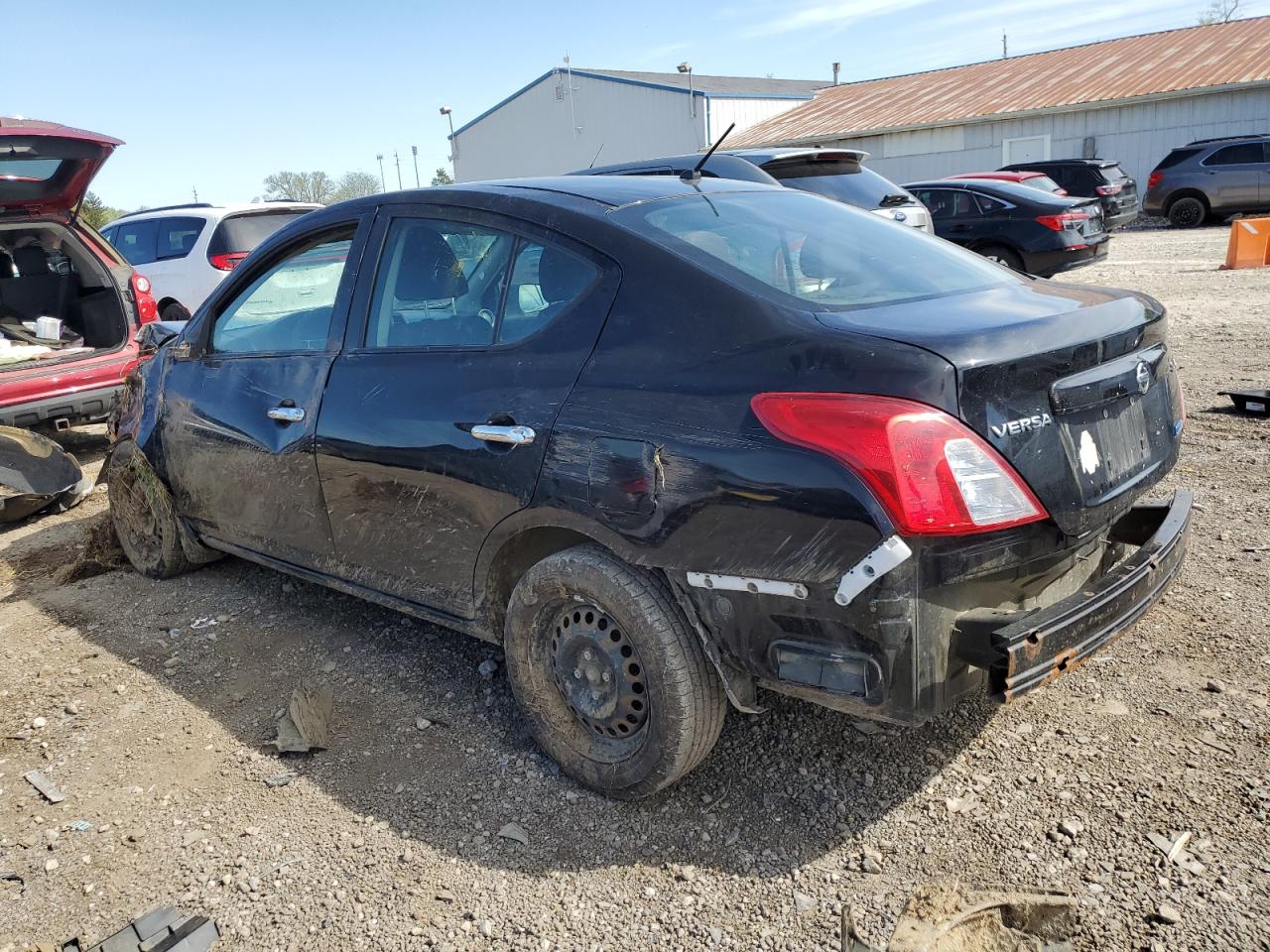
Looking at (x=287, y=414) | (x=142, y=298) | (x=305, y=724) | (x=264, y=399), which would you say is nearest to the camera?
(x=305, y=724)

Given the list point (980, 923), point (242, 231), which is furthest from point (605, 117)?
point (980, 923)

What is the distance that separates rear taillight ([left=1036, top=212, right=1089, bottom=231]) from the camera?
12.3 m

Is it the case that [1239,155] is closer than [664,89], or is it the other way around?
[1239,155]

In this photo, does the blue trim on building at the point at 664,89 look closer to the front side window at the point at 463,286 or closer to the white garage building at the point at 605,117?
the white garage building at the point at 605,117

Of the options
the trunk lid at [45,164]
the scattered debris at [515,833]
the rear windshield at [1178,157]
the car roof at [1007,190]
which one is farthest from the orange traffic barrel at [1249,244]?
the scattered debris at [515,833]

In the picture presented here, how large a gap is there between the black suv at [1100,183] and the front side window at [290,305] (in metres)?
18.3

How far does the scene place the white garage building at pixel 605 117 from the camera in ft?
119

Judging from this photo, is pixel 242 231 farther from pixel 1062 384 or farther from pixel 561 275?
pixel 1062 384

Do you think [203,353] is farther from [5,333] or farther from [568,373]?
[5,333]

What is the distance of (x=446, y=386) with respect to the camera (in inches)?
122

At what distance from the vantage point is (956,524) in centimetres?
221

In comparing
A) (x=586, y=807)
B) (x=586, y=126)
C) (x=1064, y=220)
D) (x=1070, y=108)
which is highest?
(x=586, y=126)

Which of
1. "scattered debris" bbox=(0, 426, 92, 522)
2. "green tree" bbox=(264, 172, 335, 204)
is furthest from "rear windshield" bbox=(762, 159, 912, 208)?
"green tree" bbox=(264, 172, 335, 204)

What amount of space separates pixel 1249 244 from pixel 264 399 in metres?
13.7
